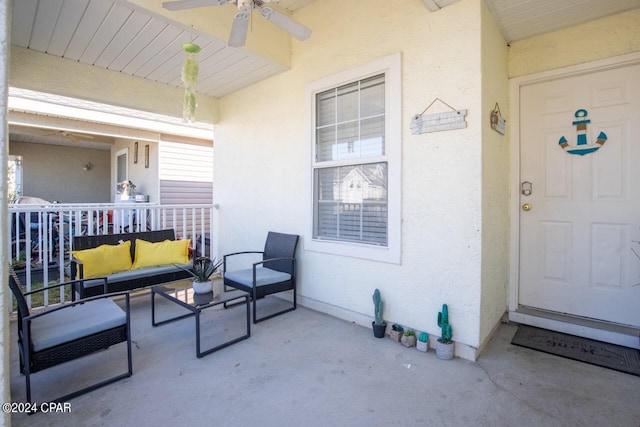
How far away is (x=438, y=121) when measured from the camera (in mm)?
2578

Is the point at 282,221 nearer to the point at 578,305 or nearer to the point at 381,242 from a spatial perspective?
the point at 381,242

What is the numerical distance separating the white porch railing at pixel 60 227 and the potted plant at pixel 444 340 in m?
3.05

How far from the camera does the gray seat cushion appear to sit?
3102 millimetres

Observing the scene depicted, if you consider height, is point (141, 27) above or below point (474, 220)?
above

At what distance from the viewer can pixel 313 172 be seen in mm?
3584

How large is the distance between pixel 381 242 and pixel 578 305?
1.93m

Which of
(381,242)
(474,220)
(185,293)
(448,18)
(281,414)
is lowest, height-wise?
(281,414)

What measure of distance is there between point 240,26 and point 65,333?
7.99 ft

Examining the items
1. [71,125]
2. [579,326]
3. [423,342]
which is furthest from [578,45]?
[71,125]

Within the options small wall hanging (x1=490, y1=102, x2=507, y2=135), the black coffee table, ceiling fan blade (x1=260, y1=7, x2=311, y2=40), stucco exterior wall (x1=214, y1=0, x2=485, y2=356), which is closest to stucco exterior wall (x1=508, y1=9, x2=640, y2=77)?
small wall hanging (x1=490, y1=102, x2=507, y2=135)

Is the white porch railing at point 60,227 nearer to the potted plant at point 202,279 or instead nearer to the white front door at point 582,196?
the potted plant at point 202,279

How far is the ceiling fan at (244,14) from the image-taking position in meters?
2.12

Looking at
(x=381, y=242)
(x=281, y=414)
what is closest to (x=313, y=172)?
(x=381, y=242)

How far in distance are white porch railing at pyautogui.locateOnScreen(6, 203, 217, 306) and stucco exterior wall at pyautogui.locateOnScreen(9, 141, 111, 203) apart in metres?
2.47
